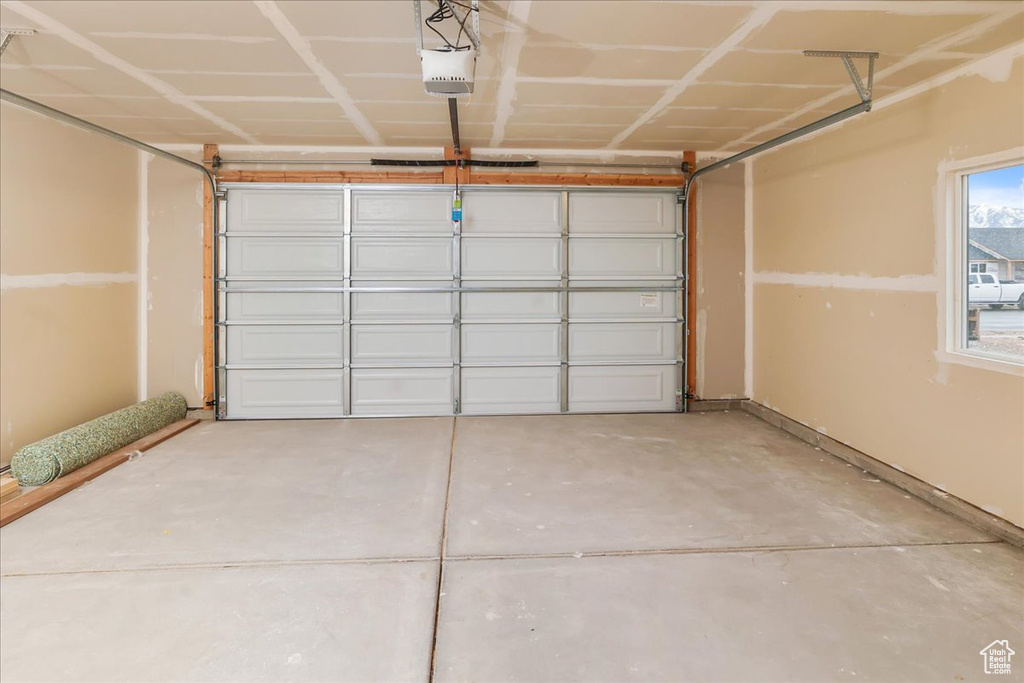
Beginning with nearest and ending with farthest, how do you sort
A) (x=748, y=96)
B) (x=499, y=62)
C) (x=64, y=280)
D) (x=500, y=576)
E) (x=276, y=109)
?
(x=500, y=576) → (x=499, y=62) → (x=748, y=96) → (x=276, y=109) → (x=64, y=280)

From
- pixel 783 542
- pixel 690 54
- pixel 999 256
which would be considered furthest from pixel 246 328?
pixel 999 256

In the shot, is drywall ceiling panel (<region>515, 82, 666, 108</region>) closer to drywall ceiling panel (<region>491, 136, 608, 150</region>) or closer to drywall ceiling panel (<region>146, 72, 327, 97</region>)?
drywall ceiling panel (<region>491, 136, 608, 150</region>)

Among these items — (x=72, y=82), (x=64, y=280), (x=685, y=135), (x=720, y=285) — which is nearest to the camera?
(x=72, y=82)

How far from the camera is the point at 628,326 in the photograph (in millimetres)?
5914

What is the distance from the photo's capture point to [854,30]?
113 inches

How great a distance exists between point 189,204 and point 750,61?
5.09 meters

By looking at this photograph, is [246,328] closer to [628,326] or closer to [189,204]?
[189,204]

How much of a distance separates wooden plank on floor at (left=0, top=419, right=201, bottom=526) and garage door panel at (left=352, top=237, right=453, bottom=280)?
228cm

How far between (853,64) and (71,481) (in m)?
5.58

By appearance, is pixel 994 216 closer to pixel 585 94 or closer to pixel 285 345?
pixel 585 94

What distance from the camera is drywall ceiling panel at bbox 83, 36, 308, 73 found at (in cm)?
310

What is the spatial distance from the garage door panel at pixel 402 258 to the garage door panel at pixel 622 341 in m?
1.50

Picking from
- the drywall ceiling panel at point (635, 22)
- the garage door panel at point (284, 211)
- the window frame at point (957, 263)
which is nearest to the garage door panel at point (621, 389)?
the window frame at point (957, 263)

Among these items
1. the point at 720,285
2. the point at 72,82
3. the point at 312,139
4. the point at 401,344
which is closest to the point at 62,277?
the point at 72,82
